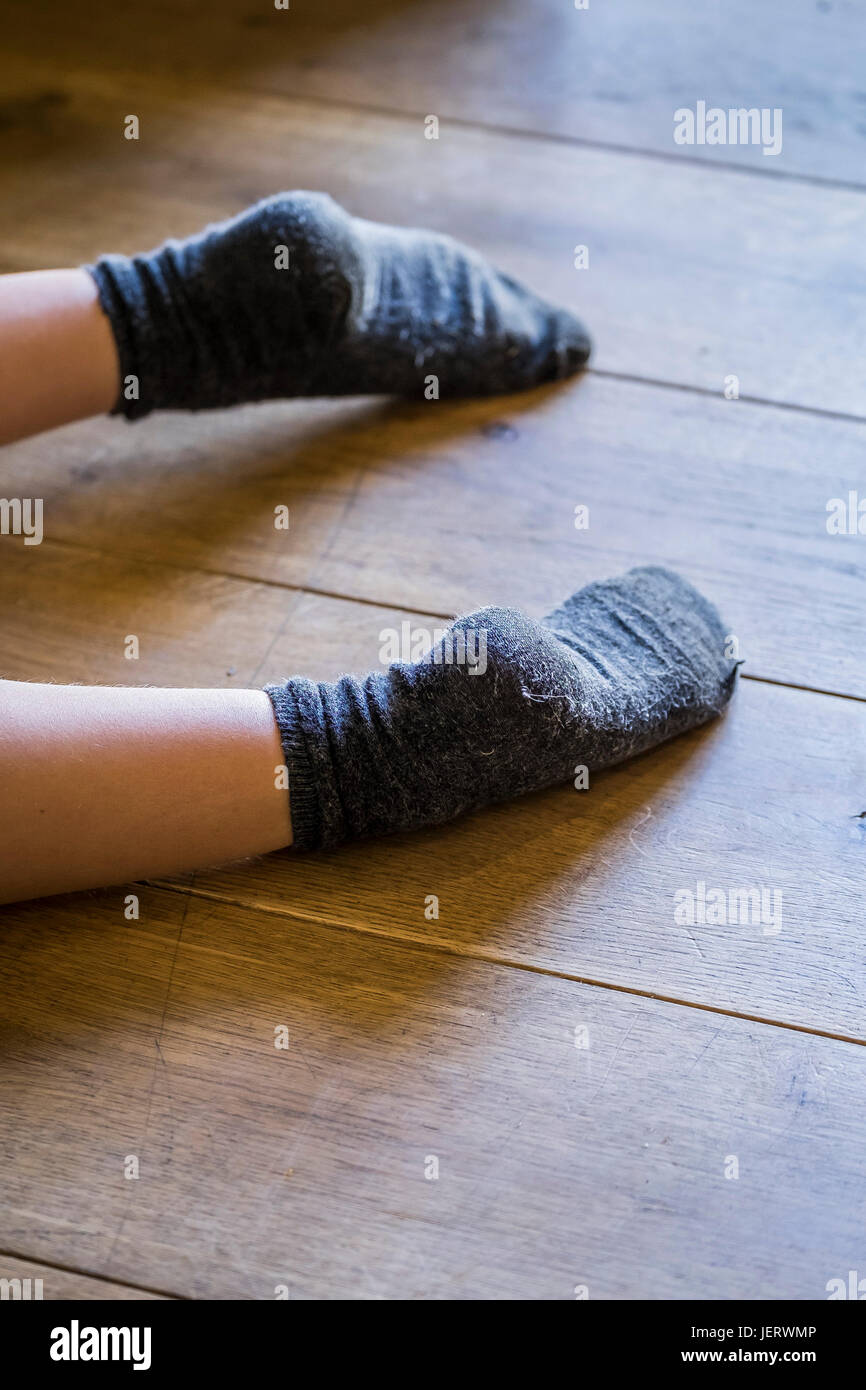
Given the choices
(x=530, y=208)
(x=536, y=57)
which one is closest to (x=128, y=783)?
(x=530, y=208)

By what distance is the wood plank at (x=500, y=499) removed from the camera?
85cm

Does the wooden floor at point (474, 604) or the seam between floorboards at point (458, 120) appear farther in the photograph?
the seam between floorboards at point (458, 120)

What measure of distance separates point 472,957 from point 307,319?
465 mm

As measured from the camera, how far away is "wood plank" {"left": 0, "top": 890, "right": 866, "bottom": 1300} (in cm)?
59

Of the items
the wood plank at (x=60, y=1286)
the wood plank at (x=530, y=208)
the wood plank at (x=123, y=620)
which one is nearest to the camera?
the wood plank at (x=60, y=1286)

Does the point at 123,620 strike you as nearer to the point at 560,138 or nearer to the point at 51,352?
the point at 51,352

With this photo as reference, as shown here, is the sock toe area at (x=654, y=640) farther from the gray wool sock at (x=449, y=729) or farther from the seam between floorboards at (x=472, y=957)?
the seam between floorboards at (x=472, y=957)

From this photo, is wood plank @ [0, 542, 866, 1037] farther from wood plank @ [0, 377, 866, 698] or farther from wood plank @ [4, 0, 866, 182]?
wood plank @ [4, 0, 866, 182]

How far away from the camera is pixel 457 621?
0.71 metres

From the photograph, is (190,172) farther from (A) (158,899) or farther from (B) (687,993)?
(B) (687,993)

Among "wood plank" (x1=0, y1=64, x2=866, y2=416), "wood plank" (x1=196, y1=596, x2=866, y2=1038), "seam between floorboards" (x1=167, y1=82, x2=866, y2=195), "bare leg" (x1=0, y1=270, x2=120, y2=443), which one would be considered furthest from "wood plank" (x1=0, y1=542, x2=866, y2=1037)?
"seam between floorboards" (x1=167, y1=82, x2=866, y2=195)

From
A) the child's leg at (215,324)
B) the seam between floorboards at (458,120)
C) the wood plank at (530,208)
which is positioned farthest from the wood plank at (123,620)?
the seam between floorboards at (458,120)

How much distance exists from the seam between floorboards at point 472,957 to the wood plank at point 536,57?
823 millimetres

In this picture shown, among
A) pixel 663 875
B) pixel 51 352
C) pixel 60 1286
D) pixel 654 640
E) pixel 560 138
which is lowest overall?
pixel 60 1286
